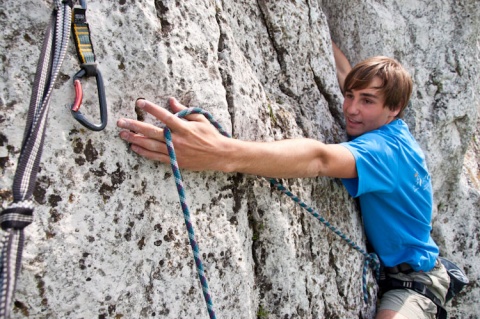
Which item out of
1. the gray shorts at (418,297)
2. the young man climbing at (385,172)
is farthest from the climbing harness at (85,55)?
the gray shorts at (418,297)

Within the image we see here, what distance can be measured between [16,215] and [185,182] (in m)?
1.15

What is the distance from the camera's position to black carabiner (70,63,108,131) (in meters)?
2.16

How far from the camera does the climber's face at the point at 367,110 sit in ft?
12.9

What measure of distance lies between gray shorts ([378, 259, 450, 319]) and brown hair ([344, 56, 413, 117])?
5.87 ft

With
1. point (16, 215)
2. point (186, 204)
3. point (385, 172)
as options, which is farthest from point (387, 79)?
point (16, 215)

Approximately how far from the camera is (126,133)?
238 cm

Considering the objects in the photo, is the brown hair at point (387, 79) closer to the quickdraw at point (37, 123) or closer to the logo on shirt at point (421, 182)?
the logo on shirt at point (421, 182)

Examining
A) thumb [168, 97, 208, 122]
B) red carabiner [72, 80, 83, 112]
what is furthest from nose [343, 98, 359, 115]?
red carabiner [72, 80, 83, 112]

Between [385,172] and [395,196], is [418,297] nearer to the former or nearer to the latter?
[395,196]

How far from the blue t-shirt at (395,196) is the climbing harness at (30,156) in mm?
2341

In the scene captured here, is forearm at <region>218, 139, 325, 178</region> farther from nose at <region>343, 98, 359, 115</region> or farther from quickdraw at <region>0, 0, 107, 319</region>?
nose at <region>343, 98, 359, 115</region>

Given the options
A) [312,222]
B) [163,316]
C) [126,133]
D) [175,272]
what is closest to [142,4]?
[126,133]

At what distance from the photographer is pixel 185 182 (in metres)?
2.65

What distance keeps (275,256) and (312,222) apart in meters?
0.53
